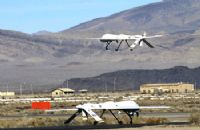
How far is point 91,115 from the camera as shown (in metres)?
69.2

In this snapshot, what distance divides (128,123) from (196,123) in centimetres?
692

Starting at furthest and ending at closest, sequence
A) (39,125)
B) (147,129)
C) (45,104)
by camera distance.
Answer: (45,104) → (39,125) → (147,129)

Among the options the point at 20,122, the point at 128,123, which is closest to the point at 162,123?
the point at 128,123

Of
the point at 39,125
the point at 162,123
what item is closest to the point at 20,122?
the point at 39,125

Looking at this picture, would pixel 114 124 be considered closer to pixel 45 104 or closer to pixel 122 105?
pixel 122 105

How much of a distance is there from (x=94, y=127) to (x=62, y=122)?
9.41 meters

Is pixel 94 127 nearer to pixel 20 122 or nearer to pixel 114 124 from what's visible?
pixel 114 124

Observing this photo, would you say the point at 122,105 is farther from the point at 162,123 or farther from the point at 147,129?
the point at 147,129

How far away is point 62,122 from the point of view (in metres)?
73.8

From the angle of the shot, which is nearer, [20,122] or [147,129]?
[147,129]

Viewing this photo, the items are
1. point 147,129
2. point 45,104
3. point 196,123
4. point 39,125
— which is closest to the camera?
point 147,129

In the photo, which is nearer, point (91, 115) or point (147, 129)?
point (147, 129)

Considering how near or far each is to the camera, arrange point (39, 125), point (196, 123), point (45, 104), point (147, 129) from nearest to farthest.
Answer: point (147, 129)
point (196, 123)
point (39, 125)
point (45, 104)

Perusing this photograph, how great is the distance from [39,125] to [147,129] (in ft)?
44.3
